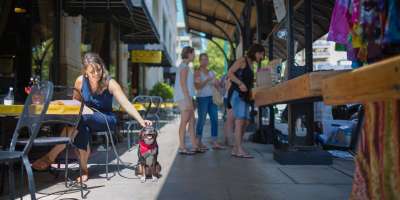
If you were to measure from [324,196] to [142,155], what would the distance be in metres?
1.97

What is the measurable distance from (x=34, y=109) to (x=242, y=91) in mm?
4057

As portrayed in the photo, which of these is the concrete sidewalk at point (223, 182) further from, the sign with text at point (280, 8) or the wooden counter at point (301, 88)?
the sign with text at point (280, 8)

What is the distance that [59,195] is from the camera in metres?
4.84

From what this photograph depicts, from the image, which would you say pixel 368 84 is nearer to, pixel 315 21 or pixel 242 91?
pixel 242 91

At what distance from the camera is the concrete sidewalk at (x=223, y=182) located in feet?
15.8

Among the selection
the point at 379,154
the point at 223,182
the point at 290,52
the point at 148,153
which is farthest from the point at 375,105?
the point at 290,52

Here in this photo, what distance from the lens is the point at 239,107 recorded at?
7.59m

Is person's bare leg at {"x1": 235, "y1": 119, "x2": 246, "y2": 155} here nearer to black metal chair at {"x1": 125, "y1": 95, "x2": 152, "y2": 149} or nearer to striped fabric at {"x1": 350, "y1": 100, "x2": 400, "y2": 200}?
black metal chair at {"x1": 125, "y1": 95, "x2": 152, "y2": 149}

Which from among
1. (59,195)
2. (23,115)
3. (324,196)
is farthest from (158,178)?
(23,115)

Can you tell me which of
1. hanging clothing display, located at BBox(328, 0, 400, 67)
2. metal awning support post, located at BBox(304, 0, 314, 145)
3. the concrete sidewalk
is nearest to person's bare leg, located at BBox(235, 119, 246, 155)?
the concrete sidewalk

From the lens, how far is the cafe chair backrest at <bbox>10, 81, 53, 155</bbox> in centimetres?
378

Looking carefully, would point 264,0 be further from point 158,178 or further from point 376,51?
point 376,51

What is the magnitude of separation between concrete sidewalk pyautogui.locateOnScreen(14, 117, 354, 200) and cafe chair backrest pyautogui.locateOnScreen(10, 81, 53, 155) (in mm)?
1103

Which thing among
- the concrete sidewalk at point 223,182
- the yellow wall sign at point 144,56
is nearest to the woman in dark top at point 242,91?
the concrete sidewalk at point 223,182
